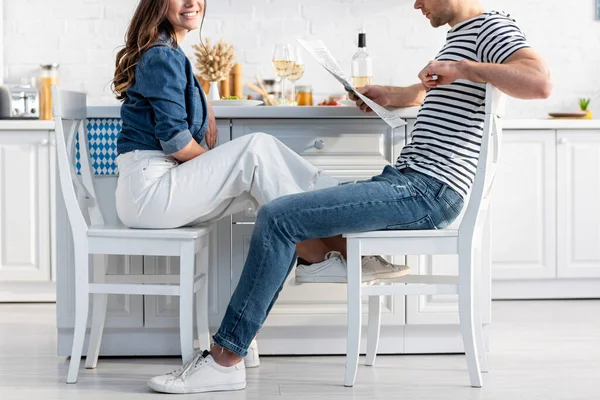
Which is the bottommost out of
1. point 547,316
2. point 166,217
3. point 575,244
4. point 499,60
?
point 547,316

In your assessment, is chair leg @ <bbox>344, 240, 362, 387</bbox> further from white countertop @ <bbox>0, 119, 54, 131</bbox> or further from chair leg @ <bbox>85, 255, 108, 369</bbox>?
white countertop @ <bbox>0, 119, 54, 131</bbox>

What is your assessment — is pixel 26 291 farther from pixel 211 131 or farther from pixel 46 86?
pixel 211 131

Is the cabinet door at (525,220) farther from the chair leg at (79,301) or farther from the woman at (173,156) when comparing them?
the chair leg at (79,301)

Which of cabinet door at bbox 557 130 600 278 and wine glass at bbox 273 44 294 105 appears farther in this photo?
cabinet door at bbox 557 130 600 278

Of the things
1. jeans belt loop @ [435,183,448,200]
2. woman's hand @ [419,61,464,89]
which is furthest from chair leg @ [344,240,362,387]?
woman's hand @ [419,61,464,89]

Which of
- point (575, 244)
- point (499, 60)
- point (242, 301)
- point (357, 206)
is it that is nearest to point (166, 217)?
point (242, 301)

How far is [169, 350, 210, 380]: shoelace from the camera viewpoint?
2.33m

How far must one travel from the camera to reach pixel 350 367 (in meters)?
2.38

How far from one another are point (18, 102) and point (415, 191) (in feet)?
8.58

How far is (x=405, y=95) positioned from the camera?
8.96 feet

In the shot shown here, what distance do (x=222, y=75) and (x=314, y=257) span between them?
3.85 ft

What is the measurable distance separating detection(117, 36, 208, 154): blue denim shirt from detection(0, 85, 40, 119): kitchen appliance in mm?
1960

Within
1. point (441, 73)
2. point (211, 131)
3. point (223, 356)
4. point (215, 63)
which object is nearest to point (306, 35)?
point (215, 63)

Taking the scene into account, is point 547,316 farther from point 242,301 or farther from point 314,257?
point 242,301
